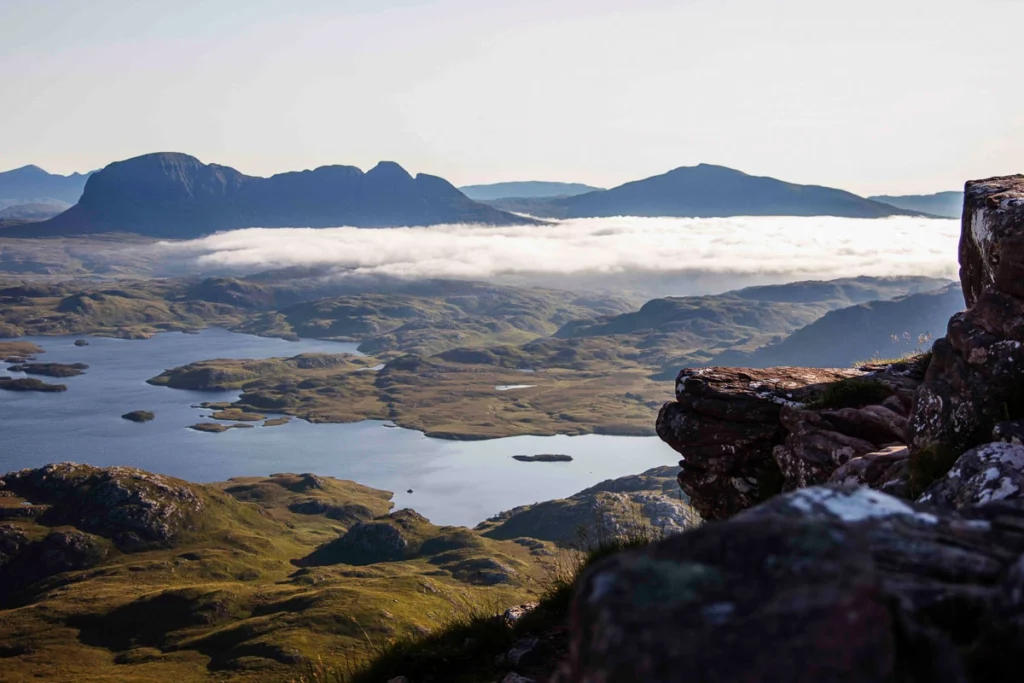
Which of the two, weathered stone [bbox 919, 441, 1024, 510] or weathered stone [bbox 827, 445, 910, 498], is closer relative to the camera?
weathered stone [bbox 919, 441, 1024, 510]

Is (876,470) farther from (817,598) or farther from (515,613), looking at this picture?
(817,598)

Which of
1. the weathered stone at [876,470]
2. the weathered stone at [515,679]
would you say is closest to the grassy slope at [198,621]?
the weathered stone at [876,470]

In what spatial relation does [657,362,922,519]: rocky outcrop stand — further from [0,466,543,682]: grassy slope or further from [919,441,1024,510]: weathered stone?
[0,466,543,682]: grassy slope

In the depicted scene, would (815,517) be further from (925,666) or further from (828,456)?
(828,456)

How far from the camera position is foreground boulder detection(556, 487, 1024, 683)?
466cm

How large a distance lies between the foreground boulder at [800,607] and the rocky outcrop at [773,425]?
12.6 metres

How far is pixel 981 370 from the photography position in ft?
45.5

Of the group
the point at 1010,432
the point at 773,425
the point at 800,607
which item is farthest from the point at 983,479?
the point at 773,425

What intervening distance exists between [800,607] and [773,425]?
16.9 m

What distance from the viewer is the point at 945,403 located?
46.8 ft

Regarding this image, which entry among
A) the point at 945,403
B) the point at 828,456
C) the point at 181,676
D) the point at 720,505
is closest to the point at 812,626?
the point at 945,403

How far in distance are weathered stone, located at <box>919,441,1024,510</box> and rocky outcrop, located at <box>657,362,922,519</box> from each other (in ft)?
19.4

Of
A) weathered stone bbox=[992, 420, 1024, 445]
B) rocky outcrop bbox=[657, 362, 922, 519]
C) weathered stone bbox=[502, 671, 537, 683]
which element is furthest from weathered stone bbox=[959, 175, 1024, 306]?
weathered stone bbox=[502, 671, 537, 683]

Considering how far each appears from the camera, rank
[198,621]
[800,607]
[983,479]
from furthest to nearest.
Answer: [198,621]
[983,479]
[800,607]
